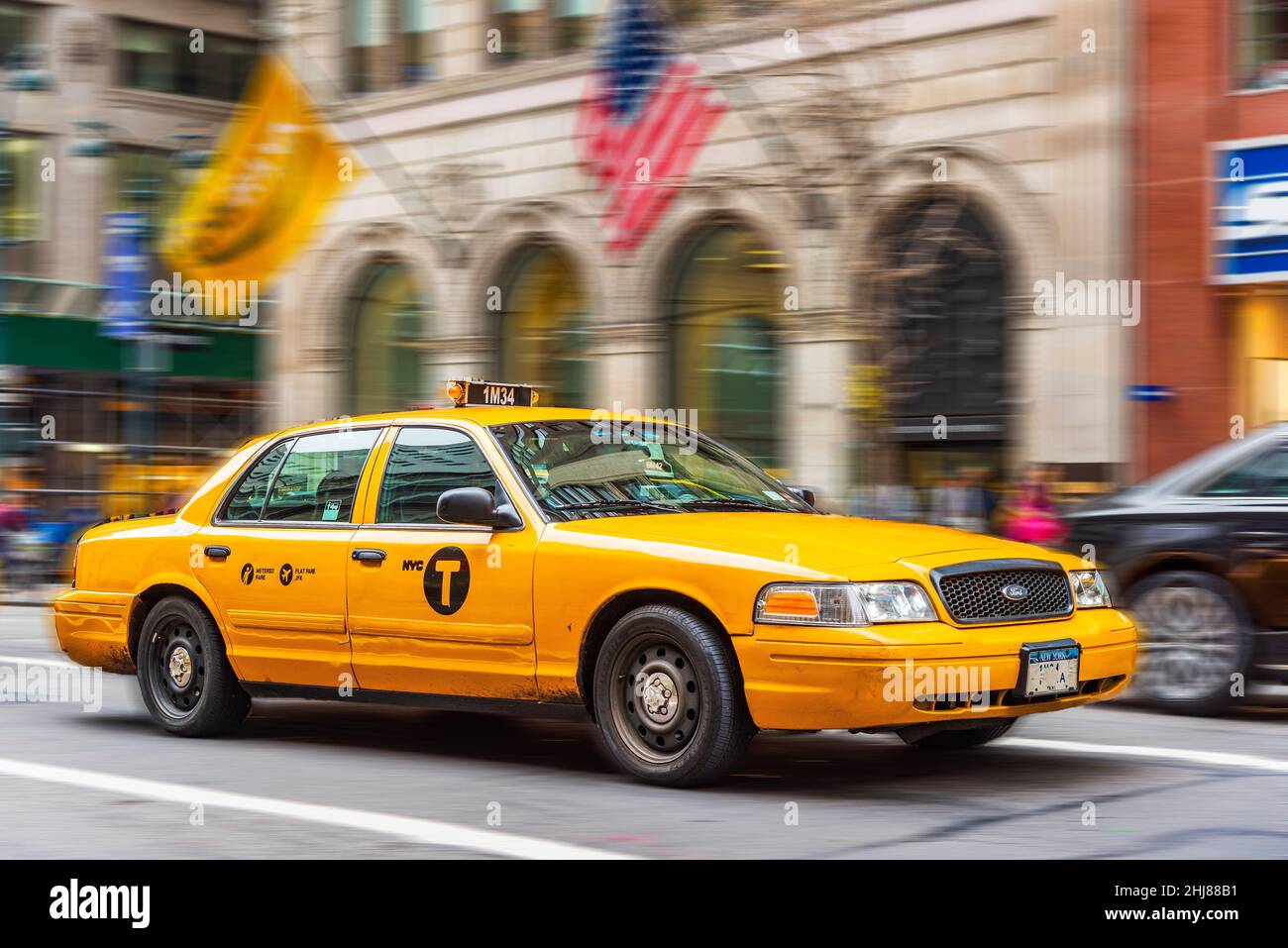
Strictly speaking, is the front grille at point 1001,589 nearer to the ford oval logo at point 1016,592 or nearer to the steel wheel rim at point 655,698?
the ford oval logo at point 1016,592

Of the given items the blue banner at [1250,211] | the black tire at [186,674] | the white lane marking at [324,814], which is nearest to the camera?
the white lane marking at [324,814]

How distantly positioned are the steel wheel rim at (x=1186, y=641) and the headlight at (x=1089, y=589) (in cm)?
237

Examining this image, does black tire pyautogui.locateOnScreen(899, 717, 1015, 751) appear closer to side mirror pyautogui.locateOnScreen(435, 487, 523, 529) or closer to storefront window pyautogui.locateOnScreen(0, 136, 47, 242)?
side mirror pyautogui.locateOnScreen(435, 487, 523, 529)

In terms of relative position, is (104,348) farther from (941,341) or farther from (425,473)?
(425,473)

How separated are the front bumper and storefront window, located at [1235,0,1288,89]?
39.5ft

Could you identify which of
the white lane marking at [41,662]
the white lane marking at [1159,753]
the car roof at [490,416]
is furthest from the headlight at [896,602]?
the white lane marking at [41,662]

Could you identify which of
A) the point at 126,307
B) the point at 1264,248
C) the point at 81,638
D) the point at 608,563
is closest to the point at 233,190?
the point at 126,307

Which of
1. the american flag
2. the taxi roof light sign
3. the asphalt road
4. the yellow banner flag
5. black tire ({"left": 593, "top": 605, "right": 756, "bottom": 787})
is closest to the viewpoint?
the asphalt road

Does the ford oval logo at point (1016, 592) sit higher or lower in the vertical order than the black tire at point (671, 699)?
higher

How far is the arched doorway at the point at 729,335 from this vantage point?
21969mm

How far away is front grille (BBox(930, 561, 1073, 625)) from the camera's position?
702cm

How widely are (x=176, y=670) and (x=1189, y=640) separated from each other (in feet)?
17.9

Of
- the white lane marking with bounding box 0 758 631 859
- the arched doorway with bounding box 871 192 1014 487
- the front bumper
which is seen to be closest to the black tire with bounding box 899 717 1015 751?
the front bumper

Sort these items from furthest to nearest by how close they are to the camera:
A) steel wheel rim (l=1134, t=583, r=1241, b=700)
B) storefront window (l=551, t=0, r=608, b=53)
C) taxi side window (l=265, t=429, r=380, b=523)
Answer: storefront window (l=551, t=0, r=608, b=53), steel wheel rim (l=1134, t=583, r=1241, b=700), taxi side window (l=265, t=429, r=380, b=523)
